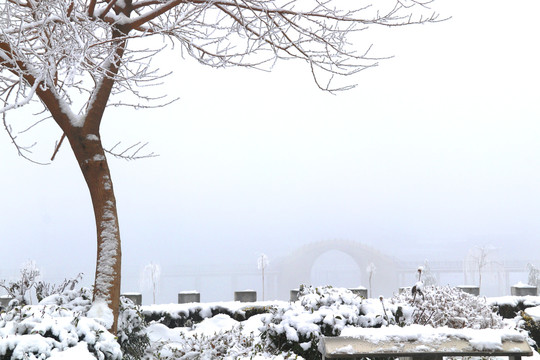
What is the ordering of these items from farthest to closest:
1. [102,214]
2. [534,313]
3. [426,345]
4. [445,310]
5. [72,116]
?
[534,313]
[72,116]
[102,214]
[445,310]
[426,345]

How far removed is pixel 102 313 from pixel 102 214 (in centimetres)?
144

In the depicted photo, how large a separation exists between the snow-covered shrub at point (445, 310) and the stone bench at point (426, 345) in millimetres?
2184

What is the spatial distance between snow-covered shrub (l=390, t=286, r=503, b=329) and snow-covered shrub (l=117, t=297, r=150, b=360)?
371 centimetres

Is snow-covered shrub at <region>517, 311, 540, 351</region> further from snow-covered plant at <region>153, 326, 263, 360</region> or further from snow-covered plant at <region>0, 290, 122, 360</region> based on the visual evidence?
snow-covered plant at <region>0, 290, 122, 360</region>

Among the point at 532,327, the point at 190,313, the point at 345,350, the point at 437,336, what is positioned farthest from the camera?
the point at 190,313

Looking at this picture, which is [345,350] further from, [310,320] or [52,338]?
[52,338]

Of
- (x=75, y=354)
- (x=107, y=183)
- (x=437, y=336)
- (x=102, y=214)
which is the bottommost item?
(x=75, y=354)

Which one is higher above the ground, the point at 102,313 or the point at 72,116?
the point at 72,116

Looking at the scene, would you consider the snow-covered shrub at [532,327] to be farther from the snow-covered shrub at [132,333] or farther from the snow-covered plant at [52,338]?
the snow-covered plant at [52,338]

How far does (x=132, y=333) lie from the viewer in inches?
299

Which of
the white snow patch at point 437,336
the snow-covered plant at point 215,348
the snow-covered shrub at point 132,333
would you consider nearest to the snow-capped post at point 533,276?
the snow-covered plant at point 215,348

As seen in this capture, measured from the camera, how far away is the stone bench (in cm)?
438

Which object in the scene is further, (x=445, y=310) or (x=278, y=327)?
(x=445, y=310)

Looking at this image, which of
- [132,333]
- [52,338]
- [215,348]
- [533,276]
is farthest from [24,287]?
[533,276]
